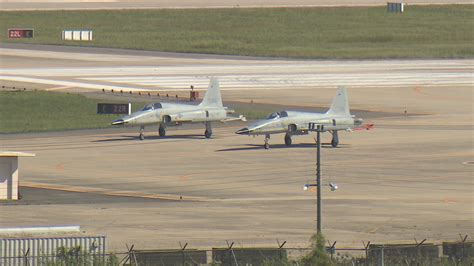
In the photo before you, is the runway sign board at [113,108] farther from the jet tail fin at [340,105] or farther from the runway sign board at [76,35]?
the runway sign board at [76,35]

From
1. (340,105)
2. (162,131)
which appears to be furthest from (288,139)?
(162,131)

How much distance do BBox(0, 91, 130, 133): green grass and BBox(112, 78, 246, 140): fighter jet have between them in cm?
959

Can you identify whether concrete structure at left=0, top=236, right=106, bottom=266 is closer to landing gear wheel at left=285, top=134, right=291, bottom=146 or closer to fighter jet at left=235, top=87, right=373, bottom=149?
fighter jet at left=235, top=87, right=373, bottom=149

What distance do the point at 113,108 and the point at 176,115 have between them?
4359 mm

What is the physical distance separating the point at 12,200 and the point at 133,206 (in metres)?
6.81

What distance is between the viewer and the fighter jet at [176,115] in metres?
102

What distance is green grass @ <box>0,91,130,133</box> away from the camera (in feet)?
366

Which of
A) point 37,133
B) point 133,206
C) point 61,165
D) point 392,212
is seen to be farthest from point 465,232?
point 37,133

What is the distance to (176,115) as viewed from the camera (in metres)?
103

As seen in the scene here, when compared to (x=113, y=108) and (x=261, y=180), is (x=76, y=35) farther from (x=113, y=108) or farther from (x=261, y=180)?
(x=261, y=180)

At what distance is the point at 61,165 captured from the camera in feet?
295

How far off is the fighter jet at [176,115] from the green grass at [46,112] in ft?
31.5

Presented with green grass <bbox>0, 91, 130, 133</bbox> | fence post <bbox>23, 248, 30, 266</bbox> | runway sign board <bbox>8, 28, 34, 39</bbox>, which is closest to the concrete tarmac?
green grass <bbox>0, 91, 130, 133</bbox>

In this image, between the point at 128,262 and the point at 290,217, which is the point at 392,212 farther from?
the point at 128,262
